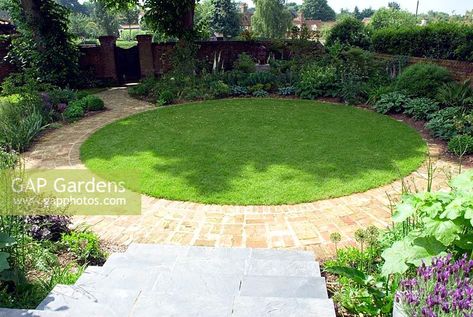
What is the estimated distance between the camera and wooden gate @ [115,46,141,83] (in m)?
13.8

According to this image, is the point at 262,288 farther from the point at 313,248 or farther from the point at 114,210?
the point at 114,210

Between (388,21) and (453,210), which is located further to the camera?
(388,21)

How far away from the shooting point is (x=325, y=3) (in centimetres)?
9206

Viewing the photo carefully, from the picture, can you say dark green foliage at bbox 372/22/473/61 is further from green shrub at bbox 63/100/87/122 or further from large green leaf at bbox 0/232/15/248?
large green leaf at bbox 0/232/15/248

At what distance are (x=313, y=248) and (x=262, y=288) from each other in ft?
3.99

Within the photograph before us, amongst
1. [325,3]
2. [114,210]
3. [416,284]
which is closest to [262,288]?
[416,284]

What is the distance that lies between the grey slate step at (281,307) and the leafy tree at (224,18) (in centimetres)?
4008

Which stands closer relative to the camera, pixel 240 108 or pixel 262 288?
pixel 262 288

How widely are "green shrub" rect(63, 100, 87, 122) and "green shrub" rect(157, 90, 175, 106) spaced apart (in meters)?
1.85

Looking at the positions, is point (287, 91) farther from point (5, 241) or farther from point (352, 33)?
point (5, 241)

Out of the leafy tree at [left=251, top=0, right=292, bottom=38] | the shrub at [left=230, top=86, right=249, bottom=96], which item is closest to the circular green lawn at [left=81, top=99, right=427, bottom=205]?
the shrub at [left=230, top=86, right=249, bottom=96]

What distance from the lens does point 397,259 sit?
81.4 inches

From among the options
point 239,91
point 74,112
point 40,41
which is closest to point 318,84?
point 239,91

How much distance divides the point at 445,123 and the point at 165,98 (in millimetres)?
6344
